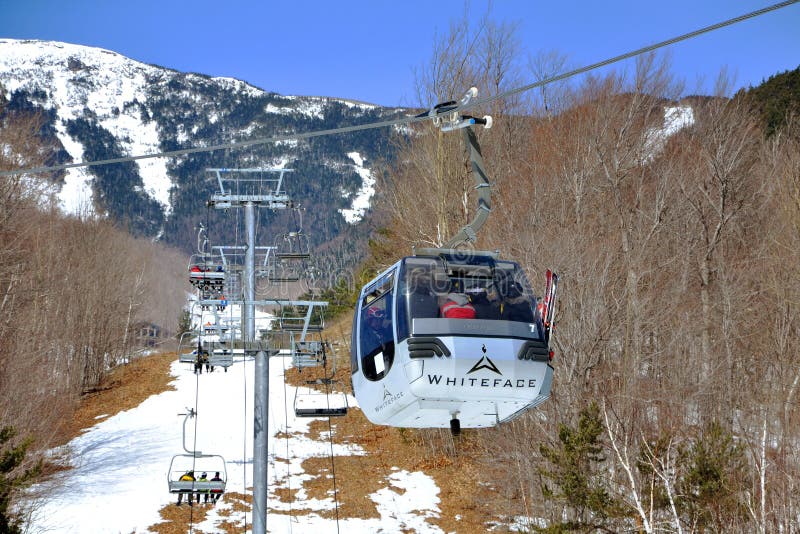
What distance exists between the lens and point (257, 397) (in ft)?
71.4

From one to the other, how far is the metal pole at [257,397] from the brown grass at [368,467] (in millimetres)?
2680

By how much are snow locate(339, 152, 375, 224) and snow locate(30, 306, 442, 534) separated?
10222 centimetres

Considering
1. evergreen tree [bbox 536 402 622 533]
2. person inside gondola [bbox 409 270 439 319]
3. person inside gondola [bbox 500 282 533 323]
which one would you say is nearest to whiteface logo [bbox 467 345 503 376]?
person inside gondola [bbox 500 282 533 323]

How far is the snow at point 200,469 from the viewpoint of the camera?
81.2ft

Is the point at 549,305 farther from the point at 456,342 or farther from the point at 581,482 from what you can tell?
the point at 581,482


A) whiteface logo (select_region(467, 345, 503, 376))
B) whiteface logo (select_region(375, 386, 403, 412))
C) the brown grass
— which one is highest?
whiteface logo (select_region(467, 345, 503, 376))

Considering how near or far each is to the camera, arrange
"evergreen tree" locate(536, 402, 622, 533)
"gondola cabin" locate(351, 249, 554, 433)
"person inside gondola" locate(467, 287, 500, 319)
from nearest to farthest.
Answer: "gondola cabin" locate(351, 249, 554, 433) < "person inside gondola" locate(467, 287, 500, 319) < "evergreen tree" locate(536, 402, 622, 533)

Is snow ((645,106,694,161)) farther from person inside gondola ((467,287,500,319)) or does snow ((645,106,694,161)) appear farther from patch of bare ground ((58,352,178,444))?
person inside gondola ((467,287,500,319))

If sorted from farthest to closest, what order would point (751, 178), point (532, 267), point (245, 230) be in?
point (751, 178) → point (532, 267) → point (245, 230)

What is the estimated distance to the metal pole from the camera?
21.2m

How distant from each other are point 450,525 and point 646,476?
20.1 ft

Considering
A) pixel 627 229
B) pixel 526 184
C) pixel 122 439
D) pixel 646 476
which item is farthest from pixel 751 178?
pixel 122 439

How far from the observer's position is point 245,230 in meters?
22.5

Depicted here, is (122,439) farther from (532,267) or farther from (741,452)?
(741,452)
